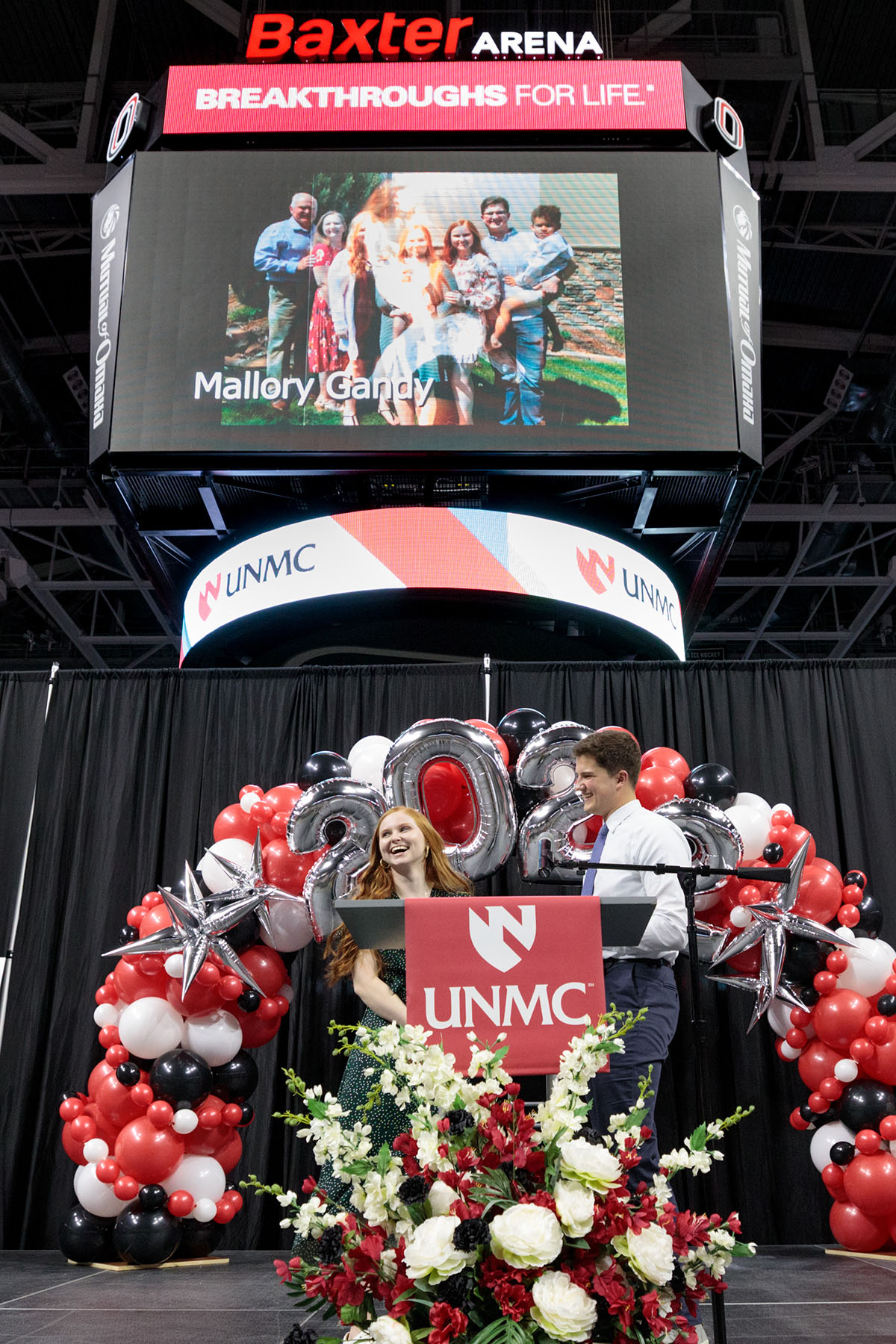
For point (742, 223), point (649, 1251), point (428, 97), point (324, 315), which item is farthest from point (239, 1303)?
point (428, 97)

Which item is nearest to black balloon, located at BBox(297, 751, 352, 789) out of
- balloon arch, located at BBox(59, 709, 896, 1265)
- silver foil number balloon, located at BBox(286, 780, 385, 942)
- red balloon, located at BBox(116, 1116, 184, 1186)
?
balloon arch, located at BBox(59, 709, 896, 1265)

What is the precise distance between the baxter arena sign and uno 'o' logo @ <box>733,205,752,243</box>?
1288 millimetres

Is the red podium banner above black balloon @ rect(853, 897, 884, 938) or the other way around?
the other way around

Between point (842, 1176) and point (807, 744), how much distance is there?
1.89 m

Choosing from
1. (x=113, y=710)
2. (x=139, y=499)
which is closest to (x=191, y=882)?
(x=113, y=710)

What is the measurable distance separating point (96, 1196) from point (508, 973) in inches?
113

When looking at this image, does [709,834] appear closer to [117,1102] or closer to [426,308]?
[117,1102]

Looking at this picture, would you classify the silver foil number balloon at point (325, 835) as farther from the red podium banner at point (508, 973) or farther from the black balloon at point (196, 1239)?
the red podium banner at point (508, 973)

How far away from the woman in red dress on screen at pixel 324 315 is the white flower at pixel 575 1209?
13.5ft

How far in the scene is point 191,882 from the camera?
4004 millimetres

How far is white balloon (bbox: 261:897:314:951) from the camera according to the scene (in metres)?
4.08

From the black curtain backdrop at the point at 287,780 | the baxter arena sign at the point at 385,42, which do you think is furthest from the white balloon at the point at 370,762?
the baxter arena sign at the point at 385,42

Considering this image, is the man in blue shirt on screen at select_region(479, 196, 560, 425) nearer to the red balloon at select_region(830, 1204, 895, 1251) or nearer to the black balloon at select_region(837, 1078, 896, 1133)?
the black balloon at select_region(837, 1078, 896, 1133)

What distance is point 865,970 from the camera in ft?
12.8
